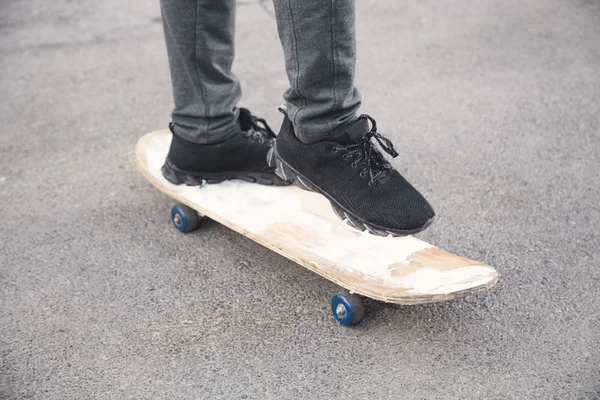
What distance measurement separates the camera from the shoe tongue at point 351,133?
1.98 metres

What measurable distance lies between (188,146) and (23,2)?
3166 millimetres

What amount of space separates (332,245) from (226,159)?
0.53m

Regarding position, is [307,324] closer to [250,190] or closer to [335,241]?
[335,241]

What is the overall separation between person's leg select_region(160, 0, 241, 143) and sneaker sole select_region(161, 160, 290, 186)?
0.13 meters

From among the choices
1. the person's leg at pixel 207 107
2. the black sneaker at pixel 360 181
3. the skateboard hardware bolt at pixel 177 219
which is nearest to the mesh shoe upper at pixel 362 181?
the black sneaker at pixel 360 181

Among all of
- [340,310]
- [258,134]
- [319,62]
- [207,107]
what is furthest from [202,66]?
[340,310]

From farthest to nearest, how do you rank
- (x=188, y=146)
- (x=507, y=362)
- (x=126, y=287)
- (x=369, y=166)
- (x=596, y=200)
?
(x=596, y=200) → (x=188, y=146) → (x=126, y=287) → (x=369, y=166) → (x=507, y=362)

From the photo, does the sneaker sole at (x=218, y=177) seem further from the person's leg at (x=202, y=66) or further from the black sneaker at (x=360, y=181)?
the black sneaker at (x=360, y=181)

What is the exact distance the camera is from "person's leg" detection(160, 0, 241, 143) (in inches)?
84.7

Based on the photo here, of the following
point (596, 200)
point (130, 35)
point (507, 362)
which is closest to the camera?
point (507, 362)

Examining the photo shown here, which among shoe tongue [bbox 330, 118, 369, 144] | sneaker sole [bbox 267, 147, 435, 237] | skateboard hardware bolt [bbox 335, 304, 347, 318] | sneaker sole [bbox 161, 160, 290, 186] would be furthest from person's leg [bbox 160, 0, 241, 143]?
skateboard hardware bolt [bbox 335, 304, 347, 318]

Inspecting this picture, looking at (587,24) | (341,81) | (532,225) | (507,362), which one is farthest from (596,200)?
(587,24)

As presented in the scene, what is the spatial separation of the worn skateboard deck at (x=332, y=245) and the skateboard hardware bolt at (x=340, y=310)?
0.23 ft

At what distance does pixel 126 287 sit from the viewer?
2.18 m
